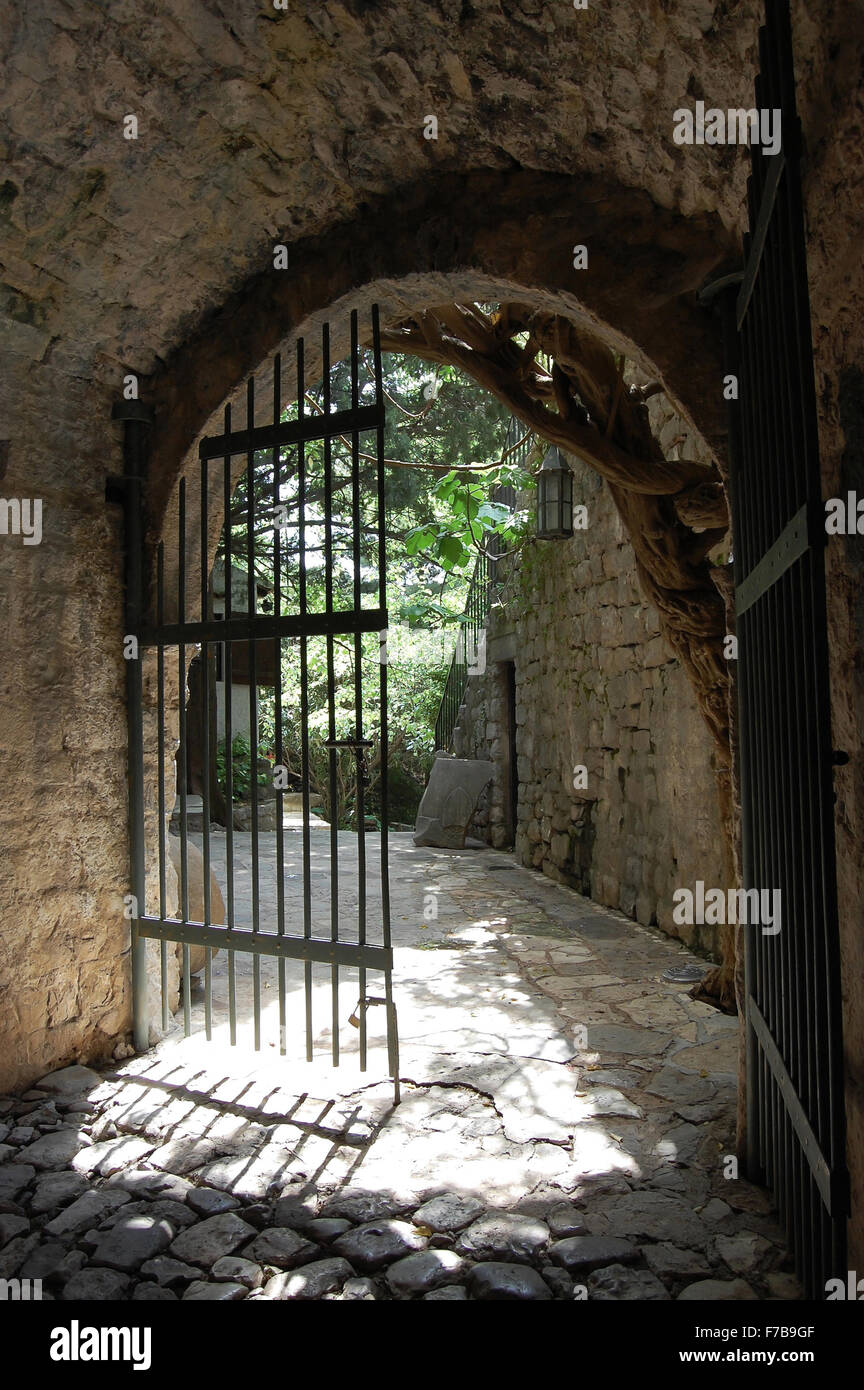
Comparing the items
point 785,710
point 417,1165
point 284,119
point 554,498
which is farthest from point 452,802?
point 785,710

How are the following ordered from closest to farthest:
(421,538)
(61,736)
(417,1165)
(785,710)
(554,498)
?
(785,710)
(417,1165)
(61,736)
(421,538)
(554,498)

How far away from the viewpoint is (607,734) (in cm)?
649

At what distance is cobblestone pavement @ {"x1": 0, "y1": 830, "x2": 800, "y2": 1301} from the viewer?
6.88 ft

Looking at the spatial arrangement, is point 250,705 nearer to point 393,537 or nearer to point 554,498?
point 554,498

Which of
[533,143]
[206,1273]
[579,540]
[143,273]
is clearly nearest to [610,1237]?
[206,1273]

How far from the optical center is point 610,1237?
7.25 ft

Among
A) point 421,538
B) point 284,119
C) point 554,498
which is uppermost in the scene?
point 284,119

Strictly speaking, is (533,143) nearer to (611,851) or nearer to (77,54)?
(77,54)

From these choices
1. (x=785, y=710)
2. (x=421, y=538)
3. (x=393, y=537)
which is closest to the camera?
(x=785, y=710)

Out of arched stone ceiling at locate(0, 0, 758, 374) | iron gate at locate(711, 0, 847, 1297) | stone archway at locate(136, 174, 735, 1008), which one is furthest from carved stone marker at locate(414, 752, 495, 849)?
iron gate at locate(711, 0, 847, 1297)

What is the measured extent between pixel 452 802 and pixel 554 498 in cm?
460

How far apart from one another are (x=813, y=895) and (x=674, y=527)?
2.55m

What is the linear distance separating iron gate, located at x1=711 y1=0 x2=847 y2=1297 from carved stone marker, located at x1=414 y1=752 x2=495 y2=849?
7.14 m

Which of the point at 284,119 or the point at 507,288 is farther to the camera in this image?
the point at 507,288
